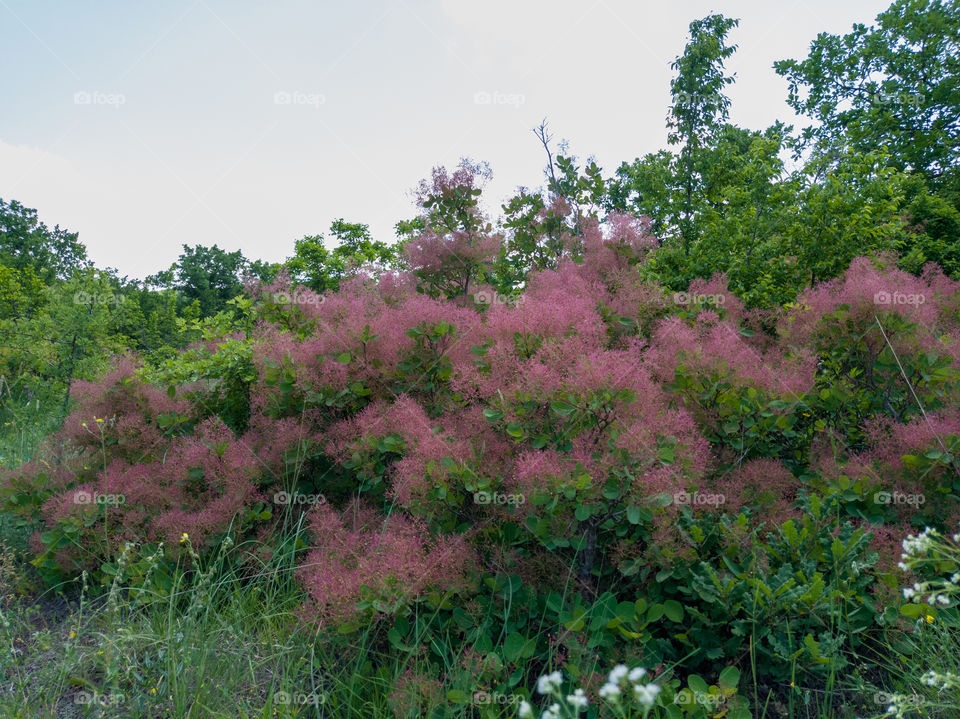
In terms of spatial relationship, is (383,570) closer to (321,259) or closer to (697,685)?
(697,685)

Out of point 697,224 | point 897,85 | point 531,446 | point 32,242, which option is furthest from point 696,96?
point 32,242

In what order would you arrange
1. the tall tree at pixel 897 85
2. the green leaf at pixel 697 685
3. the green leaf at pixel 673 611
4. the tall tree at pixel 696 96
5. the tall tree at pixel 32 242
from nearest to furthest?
1. the green leaf at pixel 697 685
2. the green leaf at pixel 673 611
3. the tall tree at pixel 696 96
4. the tall tree at pixel 897 85
5. the tall tree at pixel 32 242

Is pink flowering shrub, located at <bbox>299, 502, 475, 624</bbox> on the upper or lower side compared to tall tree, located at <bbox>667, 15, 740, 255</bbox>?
lower

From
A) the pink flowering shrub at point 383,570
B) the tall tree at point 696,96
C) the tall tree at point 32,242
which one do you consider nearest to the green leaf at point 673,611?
the pink flowering shrub at point 383,570

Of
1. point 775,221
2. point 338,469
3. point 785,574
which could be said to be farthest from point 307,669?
point 775,221

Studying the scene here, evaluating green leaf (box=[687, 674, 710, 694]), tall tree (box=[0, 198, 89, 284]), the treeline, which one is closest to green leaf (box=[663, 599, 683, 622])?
green leaf (box=[687, 674, 710, 694])

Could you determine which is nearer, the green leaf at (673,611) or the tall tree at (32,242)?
the green leaf at (673,611)


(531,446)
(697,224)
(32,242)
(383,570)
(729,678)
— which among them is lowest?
(729,678)

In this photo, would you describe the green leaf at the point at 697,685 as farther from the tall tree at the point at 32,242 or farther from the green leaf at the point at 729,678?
the tall tree at the point at 32,242

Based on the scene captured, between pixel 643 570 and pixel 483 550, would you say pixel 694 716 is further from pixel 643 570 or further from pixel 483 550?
pixel 483 550

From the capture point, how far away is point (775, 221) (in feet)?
15.2

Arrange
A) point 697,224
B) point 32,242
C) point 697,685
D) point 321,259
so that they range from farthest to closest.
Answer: point 32,242, point 321,259, point 697,224, point 697,685

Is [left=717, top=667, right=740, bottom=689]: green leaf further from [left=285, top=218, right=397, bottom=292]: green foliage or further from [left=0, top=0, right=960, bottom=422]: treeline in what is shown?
[left=285, top=218, right=397, bottom=292]: green foliage

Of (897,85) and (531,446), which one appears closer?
(531,446)
